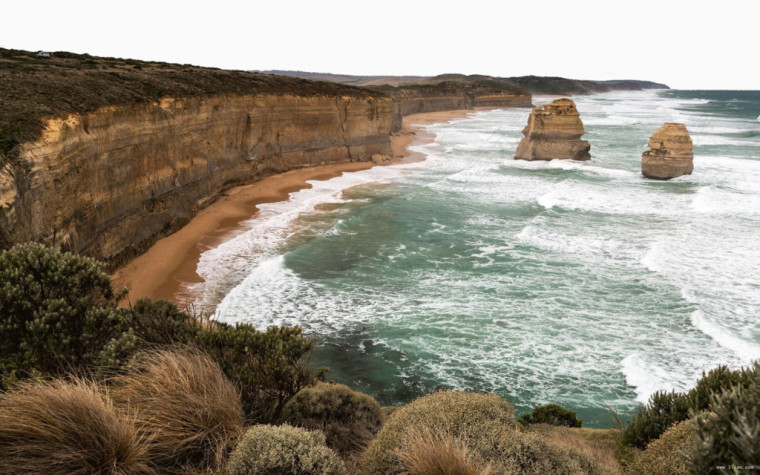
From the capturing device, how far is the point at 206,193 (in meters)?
26.5

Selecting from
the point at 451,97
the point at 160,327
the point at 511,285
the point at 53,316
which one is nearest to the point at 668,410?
the point at 160,327

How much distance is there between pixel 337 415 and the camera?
877 cm

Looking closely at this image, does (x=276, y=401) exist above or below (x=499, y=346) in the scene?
above

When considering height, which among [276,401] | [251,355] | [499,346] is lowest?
[499,346]

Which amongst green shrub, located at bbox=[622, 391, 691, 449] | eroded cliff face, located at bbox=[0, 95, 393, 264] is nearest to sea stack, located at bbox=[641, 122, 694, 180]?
eroded cliff face, located at bbox=[0, 95, 393, 264]

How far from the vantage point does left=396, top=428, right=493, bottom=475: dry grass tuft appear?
5.20m

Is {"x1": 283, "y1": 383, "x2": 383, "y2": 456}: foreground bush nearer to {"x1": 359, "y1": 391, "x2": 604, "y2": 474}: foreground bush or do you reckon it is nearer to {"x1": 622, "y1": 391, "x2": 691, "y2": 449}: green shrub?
{"x1": 359, "y1": 391, "x2": 604, "y2": 474}: foreground bush

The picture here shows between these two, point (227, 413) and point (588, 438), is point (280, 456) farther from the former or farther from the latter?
point (588, 438)

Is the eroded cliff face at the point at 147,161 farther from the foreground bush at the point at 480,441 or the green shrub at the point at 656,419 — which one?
the green shrub at the point at 656,419

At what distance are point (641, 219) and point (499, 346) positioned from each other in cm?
1587

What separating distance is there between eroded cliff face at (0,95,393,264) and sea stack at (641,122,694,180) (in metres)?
21.3

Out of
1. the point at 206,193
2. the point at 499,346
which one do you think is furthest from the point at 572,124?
the point at 499,346

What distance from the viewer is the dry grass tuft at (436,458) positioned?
205 inches

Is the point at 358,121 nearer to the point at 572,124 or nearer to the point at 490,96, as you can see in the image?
the point at 572,124
